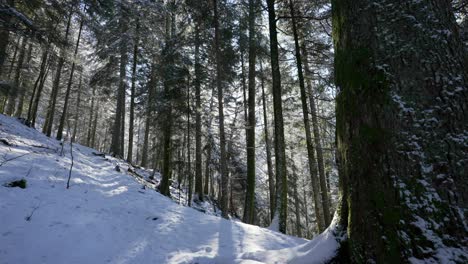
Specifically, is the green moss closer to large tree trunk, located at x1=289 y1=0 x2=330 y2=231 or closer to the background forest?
the background forest

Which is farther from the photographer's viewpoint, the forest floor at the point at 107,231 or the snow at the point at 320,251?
the forest floor at the point at 107,231

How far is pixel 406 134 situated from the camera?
5.10 feet

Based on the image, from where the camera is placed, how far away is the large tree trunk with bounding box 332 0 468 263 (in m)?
1.42

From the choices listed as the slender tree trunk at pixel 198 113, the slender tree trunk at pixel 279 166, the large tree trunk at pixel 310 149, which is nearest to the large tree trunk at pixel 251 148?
the large tree trunk at pixel 310 149

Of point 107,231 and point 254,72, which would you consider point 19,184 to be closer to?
point 107,231

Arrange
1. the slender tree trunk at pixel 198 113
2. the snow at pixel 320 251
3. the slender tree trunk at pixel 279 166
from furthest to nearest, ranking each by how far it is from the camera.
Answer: the slender tree trunk at pixel 198 113
the slender tree trunk at pixel 279 166
the snow at pixel 320 251

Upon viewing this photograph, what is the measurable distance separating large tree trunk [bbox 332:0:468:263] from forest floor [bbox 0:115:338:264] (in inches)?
24.0

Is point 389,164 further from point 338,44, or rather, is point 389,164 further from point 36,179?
point 36,179

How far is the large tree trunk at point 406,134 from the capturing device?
4.65 feet

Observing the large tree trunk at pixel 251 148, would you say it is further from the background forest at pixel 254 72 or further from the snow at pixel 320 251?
the snow at pixel 320 251

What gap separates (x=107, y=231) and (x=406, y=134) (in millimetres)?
4842

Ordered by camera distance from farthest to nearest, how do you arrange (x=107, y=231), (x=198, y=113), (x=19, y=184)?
(x=198, y=113) → (x=19, y=184) → (x=107, y=231)

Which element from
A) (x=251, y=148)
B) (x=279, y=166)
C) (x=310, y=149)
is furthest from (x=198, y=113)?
(x=279, y=166)

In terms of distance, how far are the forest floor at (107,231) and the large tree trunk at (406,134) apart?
0.61 meters
